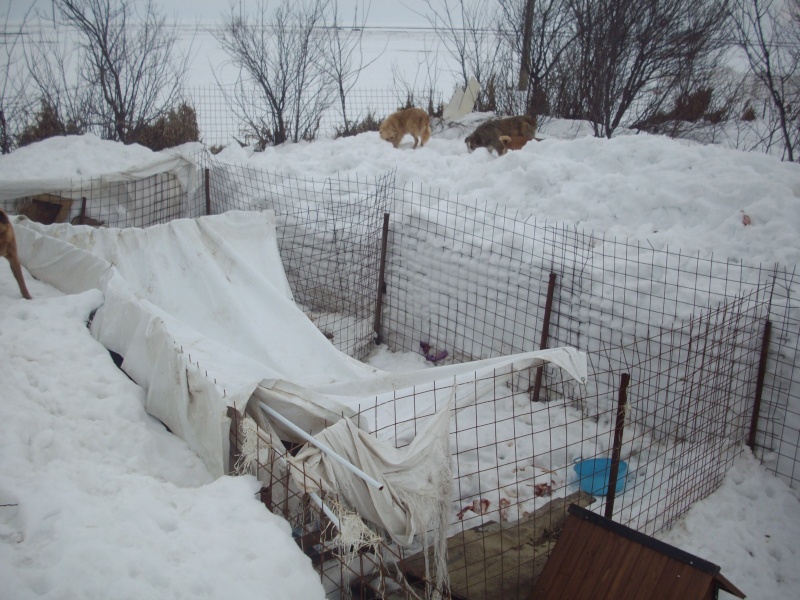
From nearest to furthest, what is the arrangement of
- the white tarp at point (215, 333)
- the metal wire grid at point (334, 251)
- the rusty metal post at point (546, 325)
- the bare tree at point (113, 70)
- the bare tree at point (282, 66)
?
the white tarp at point (215, 333)
the rusty metal post at point (546, 325)
the metal wire grid at point (334, 251)
the bare tree at point (113, 70)
the bare tree at point (282, 66)

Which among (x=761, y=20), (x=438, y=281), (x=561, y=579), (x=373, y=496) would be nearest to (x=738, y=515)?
(x=561, y=579)

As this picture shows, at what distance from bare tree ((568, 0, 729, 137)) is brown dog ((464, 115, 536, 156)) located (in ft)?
6.04

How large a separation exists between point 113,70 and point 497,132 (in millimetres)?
6562

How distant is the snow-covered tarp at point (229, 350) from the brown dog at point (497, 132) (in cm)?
404

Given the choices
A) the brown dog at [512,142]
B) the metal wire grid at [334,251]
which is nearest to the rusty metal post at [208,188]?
the metal wire grid at [334,251]

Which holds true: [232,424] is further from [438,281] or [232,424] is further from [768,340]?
[768,340]

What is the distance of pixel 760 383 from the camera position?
438cm

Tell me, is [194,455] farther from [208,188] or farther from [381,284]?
[208,188]

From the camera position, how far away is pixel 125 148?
836 centimetres

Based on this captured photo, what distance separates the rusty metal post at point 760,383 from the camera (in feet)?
14.2

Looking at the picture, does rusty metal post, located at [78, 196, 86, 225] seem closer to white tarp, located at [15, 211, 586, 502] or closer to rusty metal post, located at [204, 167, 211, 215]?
rusty metal post, located at [204, 167, 211, 215]

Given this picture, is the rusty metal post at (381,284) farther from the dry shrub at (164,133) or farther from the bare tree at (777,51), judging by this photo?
the bare tree at (777,51)

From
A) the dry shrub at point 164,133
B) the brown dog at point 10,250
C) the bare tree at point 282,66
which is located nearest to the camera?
the brown dog at point 10,250

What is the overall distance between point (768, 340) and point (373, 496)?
3.21 metres
